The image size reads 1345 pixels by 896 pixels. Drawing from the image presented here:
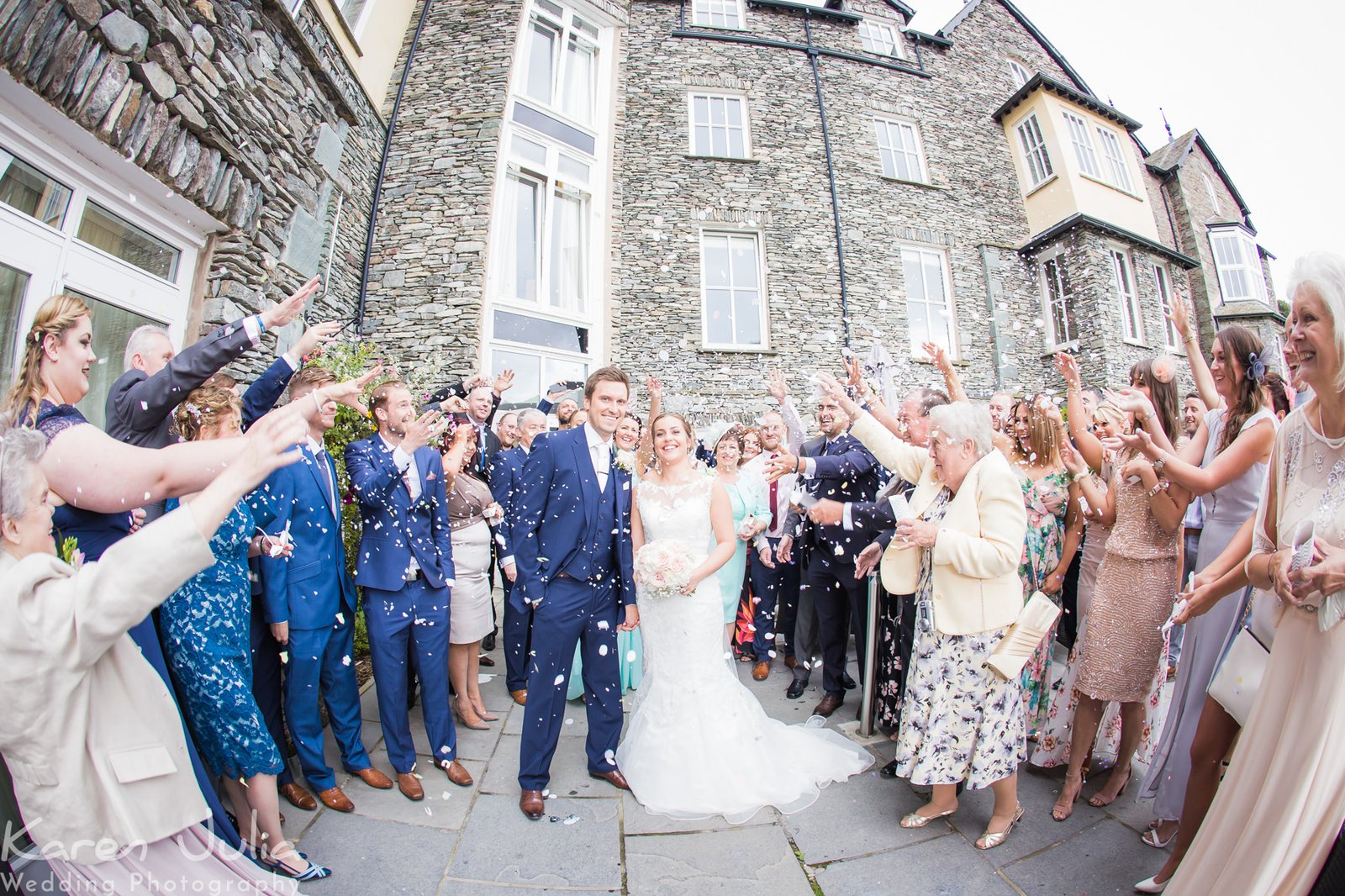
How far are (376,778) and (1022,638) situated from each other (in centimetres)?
330

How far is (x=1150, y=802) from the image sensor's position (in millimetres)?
2908

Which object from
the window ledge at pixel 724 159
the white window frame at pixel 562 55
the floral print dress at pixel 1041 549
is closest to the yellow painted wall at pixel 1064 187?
the window ledge at pixel 724 159

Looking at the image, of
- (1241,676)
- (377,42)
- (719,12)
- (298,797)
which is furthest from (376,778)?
(719,12)

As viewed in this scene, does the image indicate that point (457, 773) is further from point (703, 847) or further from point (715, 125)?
point (715, 125)

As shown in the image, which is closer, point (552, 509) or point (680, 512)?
point (552, 509)

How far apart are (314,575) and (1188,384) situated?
17908 mm

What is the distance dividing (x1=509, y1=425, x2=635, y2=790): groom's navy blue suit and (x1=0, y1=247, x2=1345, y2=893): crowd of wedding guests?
297 millimetres

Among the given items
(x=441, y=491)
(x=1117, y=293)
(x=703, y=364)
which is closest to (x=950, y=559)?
(x=441, y=491)

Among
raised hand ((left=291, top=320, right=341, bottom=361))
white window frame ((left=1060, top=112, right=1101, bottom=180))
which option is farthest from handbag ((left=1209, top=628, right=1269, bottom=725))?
white window frame ((left=1060, top=112, right=1101, bottom=180))

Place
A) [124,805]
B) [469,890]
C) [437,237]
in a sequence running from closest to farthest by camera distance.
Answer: [124,805] → [469,890] → [437,237]

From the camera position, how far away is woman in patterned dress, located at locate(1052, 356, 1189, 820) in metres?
2.82

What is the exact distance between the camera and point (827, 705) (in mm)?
4105

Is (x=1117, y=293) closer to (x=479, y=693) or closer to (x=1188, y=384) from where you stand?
(x=1188, y=384)

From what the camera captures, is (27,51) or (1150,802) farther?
(27,51)
